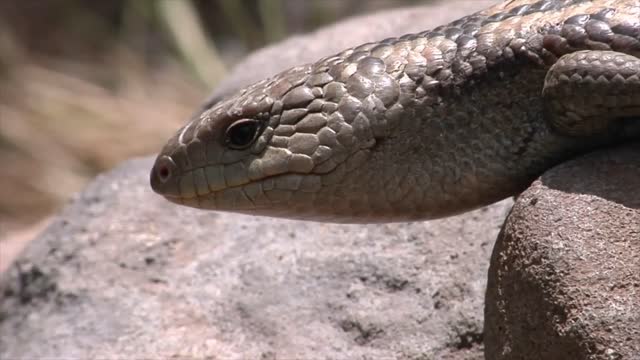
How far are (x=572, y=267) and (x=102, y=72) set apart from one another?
812cm

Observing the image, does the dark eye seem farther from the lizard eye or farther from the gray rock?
the gray rock

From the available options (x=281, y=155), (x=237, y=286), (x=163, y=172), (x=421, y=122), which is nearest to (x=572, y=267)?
(x=421, y=122)

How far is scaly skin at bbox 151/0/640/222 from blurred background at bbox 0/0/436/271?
5.18 metres

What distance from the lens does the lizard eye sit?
12.0 ft

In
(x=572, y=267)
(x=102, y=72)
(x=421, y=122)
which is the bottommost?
(x=102, y=72)

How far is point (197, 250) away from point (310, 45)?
4.68ft

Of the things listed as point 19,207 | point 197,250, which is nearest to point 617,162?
point 197,250

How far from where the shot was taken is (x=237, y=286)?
15.4 ft

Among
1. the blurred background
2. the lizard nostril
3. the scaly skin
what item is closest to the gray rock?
the scaly skin

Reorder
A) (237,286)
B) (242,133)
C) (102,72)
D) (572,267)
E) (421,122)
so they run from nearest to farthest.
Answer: (572,267), (421,122), (242,133), (237,286), (102,72)

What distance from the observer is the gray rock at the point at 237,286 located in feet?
14.1

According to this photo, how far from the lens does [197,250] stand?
16.3 ft

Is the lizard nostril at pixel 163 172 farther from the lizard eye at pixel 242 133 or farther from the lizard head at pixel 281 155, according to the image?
the lizard eye at pixel 242 133

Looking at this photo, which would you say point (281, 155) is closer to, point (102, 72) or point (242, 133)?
point (242, 133)
